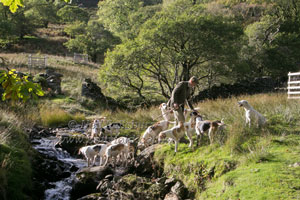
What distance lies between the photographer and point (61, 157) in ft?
33.9

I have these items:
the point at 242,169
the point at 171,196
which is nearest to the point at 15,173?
the point at 171,196

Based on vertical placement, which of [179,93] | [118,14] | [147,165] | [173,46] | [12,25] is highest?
[118,14]

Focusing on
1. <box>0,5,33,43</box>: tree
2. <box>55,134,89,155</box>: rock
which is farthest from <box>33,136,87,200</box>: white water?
<box>0,5,33,43</box>: tree

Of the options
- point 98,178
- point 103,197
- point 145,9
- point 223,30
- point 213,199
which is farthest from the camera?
point 145,9

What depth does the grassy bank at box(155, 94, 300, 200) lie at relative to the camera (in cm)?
549

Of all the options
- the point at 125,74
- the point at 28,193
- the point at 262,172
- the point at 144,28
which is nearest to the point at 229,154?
the point at 262,172

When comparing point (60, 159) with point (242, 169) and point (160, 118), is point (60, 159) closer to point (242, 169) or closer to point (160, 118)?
point (160, 118)

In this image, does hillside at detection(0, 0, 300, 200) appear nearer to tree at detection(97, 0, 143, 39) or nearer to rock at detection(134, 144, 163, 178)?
rock at detection(134, 144, 163, 178)

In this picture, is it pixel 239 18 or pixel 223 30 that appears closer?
pixel 223 30

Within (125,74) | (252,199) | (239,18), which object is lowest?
(252,199)

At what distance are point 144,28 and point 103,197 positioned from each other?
14636 mm

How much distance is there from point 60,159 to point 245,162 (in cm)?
632

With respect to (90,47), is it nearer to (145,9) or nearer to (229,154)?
(145,9)

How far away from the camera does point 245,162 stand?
653cm
